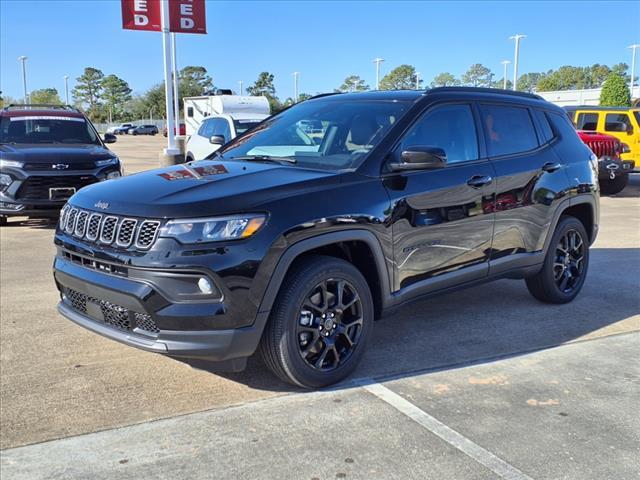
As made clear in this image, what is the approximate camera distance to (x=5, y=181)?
28.9 feet

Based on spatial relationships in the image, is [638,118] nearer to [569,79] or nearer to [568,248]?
[568,248]

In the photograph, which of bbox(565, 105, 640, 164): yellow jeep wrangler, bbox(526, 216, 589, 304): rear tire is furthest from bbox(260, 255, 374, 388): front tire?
bbox(565, 105, 640, 164): yellow jeep wrangler

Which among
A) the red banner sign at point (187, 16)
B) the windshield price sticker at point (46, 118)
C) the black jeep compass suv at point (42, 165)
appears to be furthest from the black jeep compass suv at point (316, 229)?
the red banner sign at point (187, 16)

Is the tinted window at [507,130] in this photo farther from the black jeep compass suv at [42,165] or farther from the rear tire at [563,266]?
the black jeep compass suv at [42,165]

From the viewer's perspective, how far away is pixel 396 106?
4.46 metres

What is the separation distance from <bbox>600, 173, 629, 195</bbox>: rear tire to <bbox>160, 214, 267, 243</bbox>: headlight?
1329cm

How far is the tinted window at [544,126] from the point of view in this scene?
5531mm

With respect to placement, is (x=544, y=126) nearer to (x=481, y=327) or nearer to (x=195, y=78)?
(x=481, y=327)

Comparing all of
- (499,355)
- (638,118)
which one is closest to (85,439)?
(499,355)

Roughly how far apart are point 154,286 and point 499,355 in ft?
8.20

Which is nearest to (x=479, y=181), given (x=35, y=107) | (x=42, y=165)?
(x=42, y=165)

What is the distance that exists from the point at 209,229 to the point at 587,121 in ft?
49.5

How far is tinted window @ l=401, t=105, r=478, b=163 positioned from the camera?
172 inches

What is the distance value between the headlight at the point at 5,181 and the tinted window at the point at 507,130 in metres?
6.79
